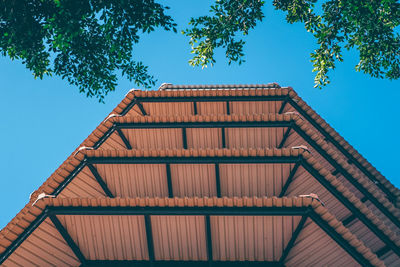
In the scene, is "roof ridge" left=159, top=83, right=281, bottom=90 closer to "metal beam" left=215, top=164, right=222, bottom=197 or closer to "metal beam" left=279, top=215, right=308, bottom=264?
"metal beam" left=215, top=164, right=222, bottom=197

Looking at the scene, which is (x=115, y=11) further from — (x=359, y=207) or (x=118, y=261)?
(x=359, y=207)

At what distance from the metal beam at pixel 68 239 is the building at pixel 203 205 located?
3 centimetres

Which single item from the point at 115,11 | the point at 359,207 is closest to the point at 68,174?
the point at 115,11

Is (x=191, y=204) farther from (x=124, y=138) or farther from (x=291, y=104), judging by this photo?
(x=291, y=104)

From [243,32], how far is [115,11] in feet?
13.5

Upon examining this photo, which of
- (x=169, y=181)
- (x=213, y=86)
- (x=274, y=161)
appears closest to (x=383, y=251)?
(x=274, y=161)

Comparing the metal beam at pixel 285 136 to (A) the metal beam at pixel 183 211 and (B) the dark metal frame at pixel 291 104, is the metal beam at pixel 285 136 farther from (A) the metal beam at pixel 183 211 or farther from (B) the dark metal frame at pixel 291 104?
(A) the metal beam at pixel 183 211

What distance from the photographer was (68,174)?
1056 cm

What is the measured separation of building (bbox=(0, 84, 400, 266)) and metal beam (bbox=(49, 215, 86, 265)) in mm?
26

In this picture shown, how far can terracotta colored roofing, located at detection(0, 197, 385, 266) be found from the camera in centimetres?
811

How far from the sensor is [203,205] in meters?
8.38

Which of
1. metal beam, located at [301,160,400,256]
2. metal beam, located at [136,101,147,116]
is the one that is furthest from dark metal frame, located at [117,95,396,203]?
metal beam, located at [301,160,400,256]

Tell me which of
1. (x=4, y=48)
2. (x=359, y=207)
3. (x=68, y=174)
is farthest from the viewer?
(x=68, y=174)

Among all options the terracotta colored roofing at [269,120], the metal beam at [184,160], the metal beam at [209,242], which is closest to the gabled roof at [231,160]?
the metal beam at [184,160]
